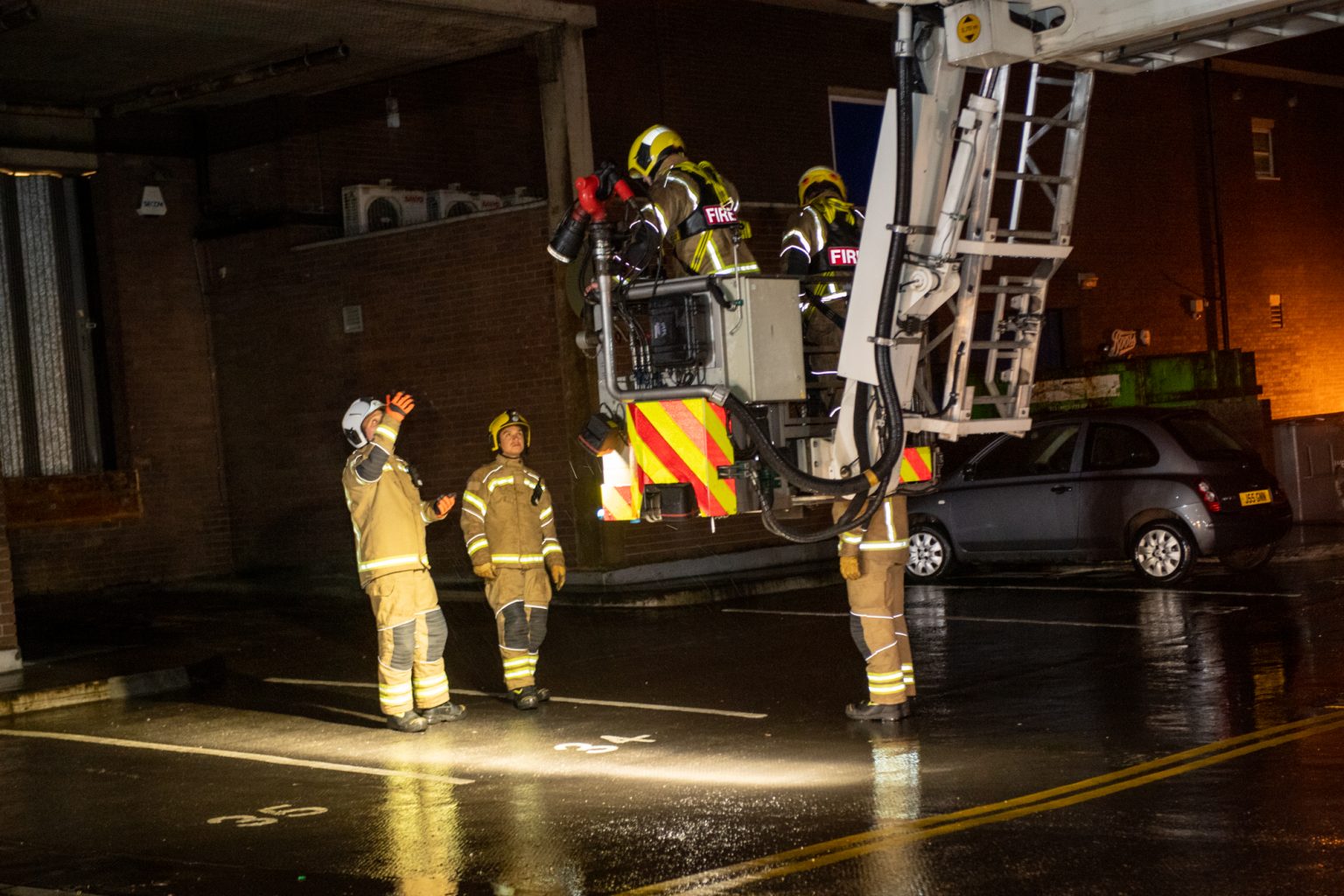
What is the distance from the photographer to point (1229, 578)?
1549 cm

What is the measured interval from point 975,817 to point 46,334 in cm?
1534

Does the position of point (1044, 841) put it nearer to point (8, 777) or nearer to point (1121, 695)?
point (1121, 695)

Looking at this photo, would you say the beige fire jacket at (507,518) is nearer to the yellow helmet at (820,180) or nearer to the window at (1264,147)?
the yellow helmet at (820,180)

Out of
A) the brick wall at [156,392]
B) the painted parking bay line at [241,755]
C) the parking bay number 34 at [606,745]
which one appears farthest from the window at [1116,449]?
the brick wall at [156,392]

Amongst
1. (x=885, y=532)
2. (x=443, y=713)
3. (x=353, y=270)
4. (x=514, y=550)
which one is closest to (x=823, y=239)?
(x=885, y=532)

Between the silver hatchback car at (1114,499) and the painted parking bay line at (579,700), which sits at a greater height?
the silver hatchback car at (1114,499)

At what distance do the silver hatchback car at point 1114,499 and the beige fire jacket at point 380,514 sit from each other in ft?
18.5

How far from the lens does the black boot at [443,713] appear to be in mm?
10586

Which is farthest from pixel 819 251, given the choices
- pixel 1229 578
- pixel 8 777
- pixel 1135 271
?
pixel 1135 271

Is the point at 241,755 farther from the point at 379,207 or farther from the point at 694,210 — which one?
the point at 379,207

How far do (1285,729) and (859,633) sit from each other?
2322mm

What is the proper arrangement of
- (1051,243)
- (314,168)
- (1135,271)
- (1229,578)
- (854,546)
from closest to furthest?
(1051,243), (854,546), (1229,578), (314,168), (1135,271)

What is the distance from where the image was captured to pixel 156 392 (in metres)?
20.2

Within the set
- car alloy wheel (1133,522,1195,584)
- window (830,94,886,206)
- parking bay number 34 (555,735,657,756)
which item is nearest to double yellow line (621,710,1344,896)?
parking bay number 34 (555,735,657,756)
